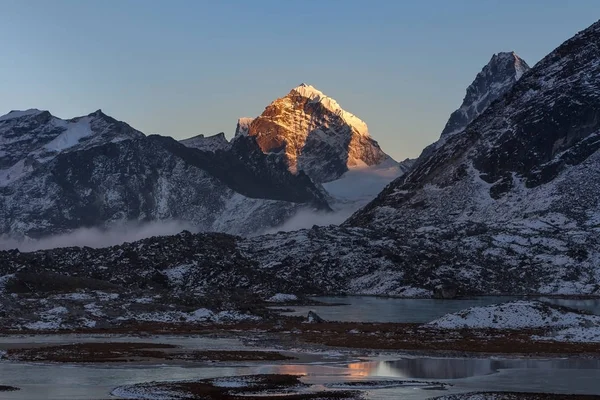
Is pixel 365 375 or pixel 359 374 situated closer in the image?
pixel 365 375

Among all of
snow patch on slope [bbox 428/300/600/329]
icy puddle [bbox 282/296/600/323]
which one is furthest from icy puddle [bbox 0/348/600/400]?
icy puddle [bbox 282/296/600/323]

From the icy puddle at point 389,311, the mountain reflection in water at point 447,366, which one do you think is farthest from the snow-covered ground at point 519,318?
the mountain reflection in water at point 447,366

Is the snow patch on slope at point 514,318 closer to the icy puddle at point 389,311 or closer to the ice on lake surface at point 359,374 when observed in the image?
the icy puddle at point 389,311

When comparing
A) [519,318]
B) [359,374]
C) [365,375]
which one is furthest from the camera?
[519,318]

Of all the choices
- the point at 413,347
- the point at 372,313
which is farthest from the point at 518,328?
the point at 372,313

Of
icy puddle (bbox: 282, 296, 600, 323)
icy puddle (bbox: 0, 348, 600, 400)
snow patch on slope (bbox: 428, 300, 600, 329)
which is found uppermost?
snow patch on slope (bbox: 428, 300, 600, 329)

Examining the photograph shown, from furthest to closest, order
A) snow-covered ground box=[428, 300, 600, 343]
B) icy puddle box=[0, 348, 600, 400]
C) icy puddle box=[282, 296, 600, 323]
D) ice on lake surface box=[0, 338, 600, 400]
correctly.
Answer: icy puddle box=[282, 296, 600, 323] < snow-covered ground box=[428, 300, 600, 343] < icy puddle box=[0, 348, 600, 400] < ice on lake surface box=[0, 338, 600, 400]

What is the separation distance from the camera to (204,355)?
327ft

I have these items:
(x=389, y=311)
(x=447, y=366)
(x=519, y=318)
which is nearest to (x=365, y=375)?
(x=447, y=366)

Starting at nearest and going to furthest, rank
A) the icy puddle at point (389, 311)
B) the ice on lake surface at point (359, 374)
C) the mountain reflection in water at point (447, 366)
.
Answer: the ice on lake surface at point (359, 374) → the mountain reflection in water at point (447, 366) → the icy puddle at point (389, 311)

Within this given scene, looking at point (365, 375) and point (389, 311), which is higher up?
point (389, 311)

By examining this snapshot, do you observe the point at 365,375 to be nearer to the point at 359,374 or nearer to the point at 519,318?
the point at 359,374

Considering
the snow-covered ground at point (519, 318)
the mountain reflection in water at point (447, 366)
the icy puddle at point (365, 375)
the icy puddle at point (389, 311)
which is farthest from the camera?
the icy puddle at point (389, 311)

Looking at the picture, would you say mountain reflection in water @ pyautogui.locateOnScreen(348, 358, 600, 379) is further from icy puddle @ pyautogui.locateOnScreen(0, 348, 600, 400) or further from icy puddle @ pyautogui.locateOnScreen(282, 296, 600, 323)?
icy puddle @ pyautogui.locateOnScreen(282, 296, 600, 323)
